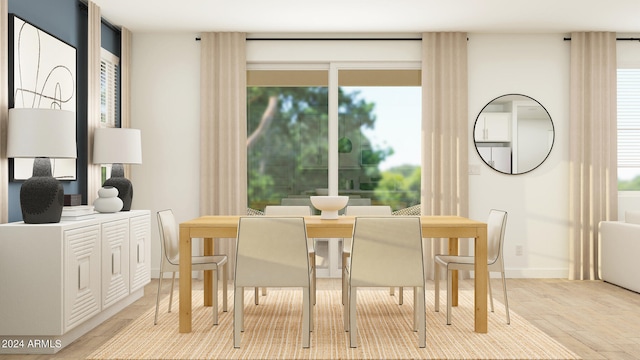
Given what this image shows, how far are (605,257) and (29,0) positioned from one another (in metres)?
5.75

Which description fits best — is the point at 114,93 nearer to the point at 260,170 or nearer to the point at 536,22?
the point at 260,170

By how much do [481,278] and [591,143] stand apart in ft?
9.90

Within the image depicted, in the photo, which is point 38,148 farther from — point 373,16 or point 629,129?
point 629,129

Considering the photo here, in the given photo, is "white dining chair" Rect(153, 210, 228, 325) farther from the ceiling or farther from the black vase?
the ceiling

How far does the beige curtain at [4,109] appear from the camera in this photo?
11.7 ft

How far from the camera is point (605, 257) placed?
227 inches

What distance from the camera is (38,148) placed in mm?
3443

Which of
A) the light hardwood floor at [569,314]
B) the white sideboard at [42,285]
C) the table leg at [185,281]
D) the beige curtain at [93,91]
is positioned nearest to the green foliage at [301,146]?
the light hardwood floor at [569,314]

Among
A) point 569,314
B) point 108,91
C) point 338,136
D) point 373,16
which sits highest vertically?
point 373,16

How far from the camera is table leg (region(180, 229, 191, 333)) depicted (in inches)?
147

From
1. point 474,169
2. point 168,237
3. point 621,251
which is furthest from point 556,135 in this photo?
point 168,237

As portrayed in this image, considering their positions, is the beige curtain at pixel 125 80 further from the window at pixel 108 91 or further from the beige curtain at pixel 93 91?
the beige curtain at pixel 93 91

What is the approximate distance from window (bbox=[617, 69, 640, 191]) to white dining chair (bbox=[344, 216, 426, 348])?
12.8 feet

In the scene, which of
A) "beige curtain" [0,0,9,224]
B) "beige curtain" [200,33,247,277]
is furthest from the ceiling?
"beige curtain" [0,0,9,224]
